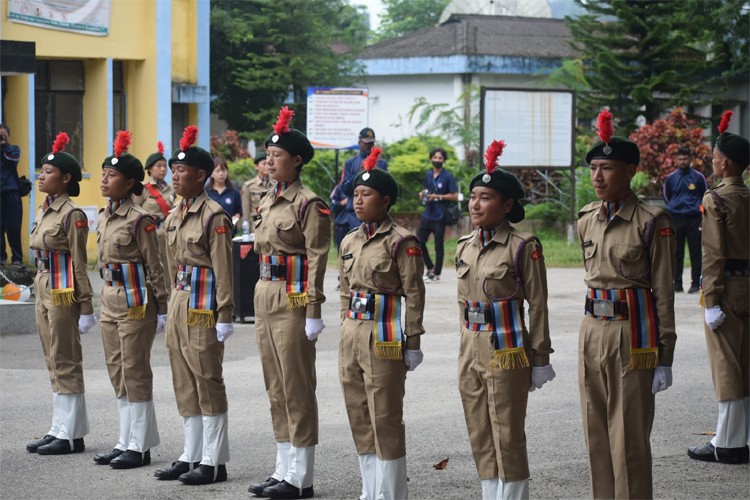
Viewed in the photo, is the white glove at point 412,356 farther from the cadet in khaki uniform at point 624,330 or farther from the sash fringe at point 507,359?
the cadet in khaki uniform at point 624,330

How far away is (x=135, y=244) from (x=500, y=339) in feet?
10.6

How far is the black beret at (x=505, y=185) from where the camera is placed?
7027mm

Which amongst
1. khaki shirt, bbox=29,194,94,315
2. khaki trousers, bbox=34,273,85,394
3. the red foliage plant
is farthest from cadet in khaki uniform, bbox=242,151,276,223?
the red foliage plant

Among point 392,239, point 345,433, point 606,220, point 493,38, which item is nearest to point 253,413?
point 345,433

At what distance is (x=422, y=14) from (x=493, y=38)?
33355 mm

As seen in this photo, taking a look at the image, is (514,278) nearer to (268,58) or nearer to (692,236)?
(692,236)

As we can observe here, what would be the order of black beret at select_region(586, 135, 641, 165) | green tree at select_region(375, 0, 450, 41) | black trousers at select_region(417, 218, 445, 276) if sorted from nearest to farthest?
black beret at select_region(586, 135, 641, 165) → black trousers at select_region(417, 218, 445, 276) → green tree at select_region(375, 0, 450, 41)

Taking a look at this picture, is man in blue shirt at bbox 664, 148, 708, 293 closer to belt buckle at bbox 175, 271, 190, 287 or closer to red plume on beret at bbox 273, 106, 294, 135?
red plume on beret at bbox 273, 106, 294, 135

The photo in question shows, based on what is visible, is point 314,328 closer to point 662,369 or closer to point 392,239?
point 392,239

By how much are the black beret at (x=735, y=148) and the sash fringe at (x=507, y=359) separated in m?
2.84

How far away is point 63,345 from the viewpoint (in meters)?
9.23

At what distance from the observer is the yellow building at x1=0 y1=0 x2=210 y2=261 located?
68.6 ft

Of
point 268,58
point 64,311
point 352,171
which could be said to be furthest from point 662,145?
point 64,311

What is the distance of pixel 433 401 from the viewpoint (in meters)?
10.8
